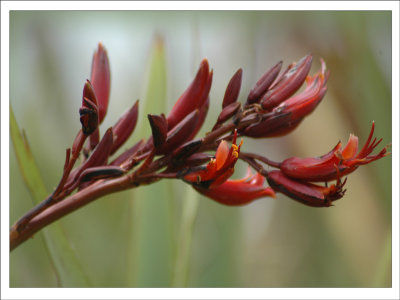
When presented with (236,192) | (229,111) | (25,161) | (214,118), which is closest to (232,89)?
(229,111)

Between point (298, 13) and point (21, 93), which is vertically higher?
point (298, 13)

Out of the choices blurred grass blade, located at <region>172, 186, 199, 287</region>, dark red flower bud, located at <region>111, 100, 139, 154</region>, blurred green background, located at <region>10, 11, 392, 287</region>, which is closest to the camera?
dark red flower bud, located at <region>111, 100, 139, 154</region>

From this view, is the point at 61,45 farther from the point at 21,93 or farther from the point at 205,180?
the point at 205,180

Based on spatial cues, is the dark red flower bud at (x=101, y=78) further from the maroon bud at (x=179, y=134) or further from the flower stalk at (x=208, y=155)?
the maroon bud at (x=179, y=134)

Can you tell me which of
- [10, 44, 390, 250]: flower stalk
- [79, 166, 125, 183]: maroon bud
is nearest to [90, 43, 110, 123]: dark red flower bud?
[10, 44, 390, 250]: flower stalk

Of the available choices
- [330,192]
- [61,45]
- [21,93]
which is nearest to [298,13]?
[61,45]

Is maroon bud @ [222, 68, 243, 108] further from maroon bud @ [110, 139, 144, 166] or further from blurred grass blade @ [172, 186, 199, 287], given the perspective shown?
blurred grass blade @ [172, 186, 199, 287]

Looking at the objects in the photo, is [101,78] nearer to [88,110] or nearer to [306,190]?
[88,110]
